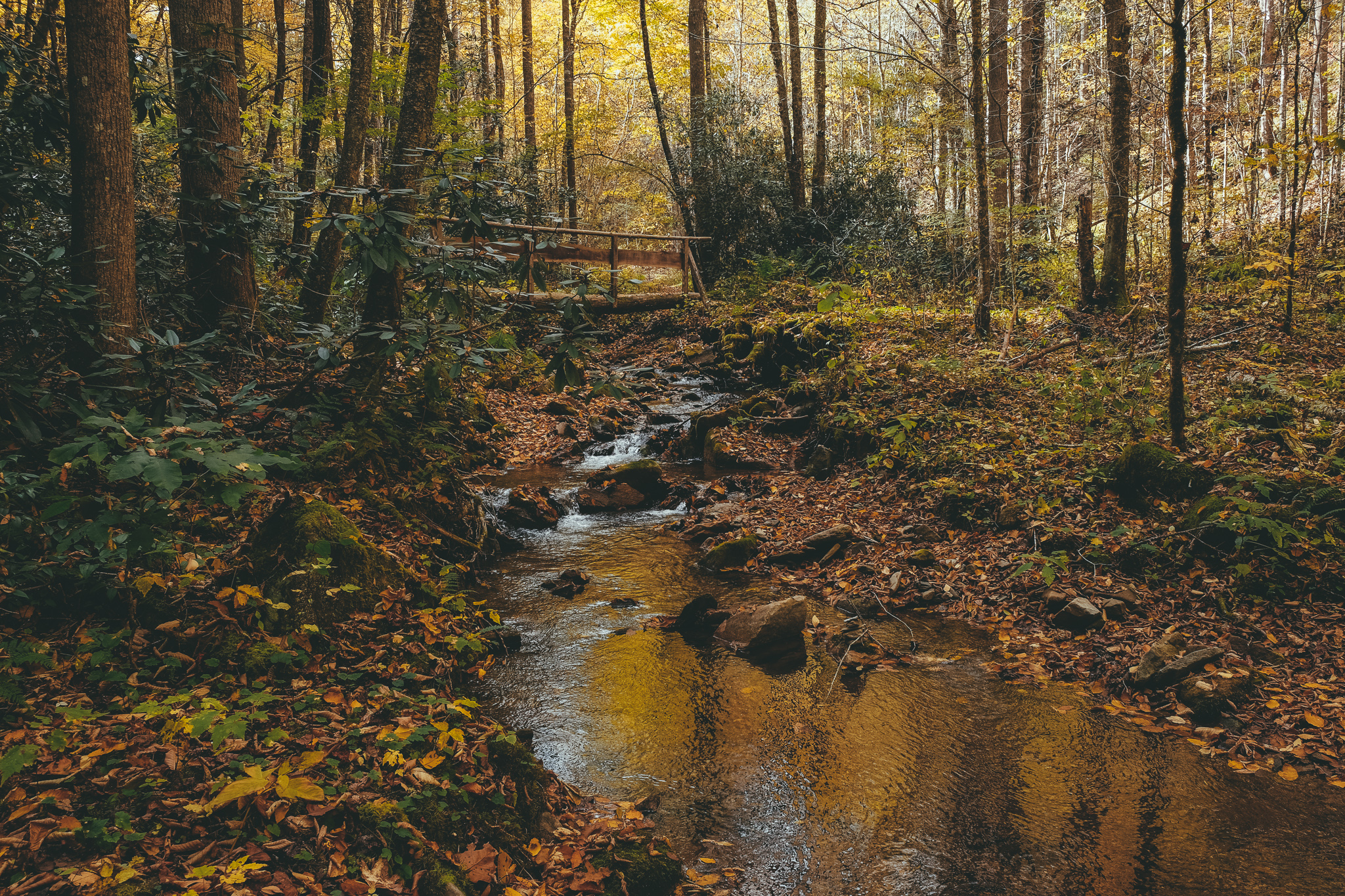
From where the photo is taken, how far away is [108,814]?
2328 mm

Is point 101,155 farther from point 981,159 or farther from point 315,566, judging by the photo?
point 981,159

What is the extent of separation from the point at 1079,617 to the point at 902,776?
2.14 meters

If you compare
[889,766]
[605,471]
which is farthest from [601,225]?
[889,766]

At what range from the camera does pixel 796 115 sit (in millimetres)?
16625

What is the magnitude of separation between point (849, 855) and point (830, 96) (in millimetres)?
38861

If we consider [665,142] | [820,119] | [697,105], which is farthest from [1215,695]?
[697,105]

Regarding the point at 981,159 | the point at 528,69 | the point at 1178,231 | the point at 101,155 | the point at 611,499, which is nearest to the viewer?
the point at 101,155

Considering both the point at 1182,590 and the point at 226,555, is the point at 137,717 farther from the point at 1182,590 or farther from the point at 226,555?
the point at 1182,590

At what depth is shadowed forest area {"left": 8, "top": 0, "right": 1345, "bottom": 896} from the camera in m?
2.87

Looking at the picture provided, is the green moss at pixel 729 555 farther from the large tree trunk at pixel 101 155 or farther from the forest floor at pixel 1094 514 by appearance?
the large tree trunk at pixel 101 155

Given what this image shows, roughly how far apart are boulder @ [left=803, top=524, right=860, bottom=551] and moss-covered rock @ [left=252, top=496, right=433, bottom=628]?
387cm

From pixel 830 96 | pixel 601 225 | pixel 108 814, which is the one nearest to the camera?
pixel 108 814

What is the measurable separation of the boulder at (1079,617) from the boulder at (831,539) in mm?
2072

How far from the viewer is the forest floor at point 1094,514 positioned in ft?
14.0
